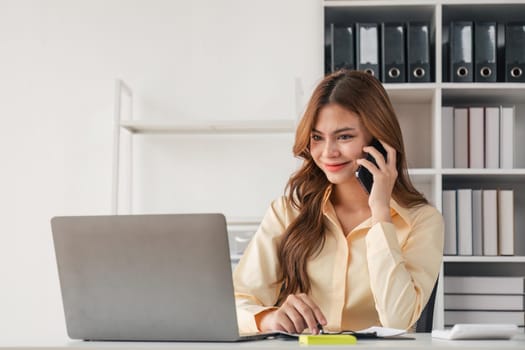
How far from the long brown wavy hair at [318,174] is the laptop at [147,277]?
0.66m

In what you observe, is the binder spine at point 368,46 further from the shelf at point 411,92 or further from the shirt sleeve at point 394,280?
the shirt sleeve at point 394,280

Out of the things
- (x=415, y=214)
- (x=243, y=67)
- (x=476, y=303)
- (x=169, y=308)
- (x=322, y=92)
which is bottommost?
(x=476, y=303)

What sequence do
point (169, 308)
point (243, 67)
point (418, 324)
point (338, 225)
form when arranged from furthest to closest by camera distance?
1. point (243, 67)
2. point (338, 225)
3. point (418, 324)
4. point (169, 308)

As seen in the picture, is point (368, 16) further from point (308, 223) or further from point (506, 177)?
point (308, 223)

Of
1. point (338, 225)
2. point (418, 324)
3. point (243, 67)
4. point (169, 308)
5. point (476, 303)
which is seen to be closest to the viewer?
point (169, 308)

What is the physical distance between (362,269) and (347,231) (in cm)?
14

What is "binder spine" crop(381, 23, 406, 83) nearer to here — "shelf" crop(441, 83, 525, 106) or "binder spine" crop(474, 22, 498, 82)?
"shelf" crop(441, 83, 525, 106)

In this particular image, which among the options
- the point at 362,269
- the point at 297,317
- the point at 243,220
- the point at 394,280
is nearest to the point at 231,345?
the point at 297,317

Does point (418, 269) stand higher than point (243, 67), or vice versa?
point (243, 67)

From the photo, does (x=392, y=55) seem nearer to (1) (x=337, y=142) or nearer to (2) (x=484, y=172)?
(2) (x=484, y=172)

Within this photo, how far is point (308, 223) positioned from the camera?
77.8 inches

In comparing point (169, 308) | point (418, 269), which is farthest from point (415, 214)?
point (169, 308)

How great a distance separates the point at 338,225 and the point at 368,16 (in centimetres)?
125

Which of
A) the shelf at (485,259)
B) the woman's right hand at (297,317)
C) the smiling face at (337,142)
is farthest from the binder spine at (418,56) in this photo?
the woman's right hand at (297,317)
